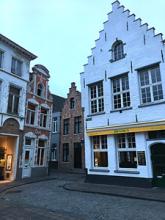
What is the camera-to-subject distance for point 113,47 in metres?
15.1

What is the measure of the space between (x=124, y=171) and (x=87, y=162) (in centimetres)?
301

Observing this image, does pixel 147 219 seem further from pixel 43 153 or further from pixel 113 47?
pixel 43 153

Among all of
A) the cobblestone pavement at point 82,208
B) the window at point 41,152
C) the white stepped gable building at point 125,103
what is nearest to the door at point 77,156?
the window at point 41,152

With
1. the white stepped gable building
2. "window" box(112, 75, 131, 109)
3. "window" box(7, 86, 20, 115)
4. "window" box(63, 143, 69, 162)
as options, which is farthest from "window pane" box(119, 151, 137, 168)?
"window" box(63, 143, 69, 162)

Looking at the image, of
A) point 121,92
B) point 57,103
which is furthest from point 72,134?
point 121,92

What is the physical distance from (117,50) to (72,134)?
14.2 meters

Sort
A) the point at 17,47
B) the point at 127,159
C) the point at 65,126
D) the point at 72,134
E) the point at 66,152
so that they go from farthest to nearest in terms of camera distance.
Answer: the point at 65,126 → the point at 66,152 → the point at 72,134 → the point at 17,47 → the point at 127,159

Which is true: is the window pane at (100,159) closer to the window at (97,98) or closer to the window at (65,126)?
the window at (97,98)

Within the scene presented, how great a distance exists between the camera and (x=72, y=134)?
86.9 feet

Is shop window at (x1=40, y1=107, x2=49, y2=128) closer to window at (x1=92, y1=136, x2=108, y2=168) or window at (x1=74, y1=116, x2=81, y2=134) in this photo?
window at (x1=74, y1=116, x2=81, y2=134)

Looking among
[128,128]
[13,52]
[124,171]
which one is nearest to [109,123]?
[128,128]

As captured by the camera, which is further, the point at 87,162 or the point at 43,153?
the point at 43,153

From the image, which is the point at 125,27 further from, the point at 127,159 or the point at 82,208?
the point at 82,208

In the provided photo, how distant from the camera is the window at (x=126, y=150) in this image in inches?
508
